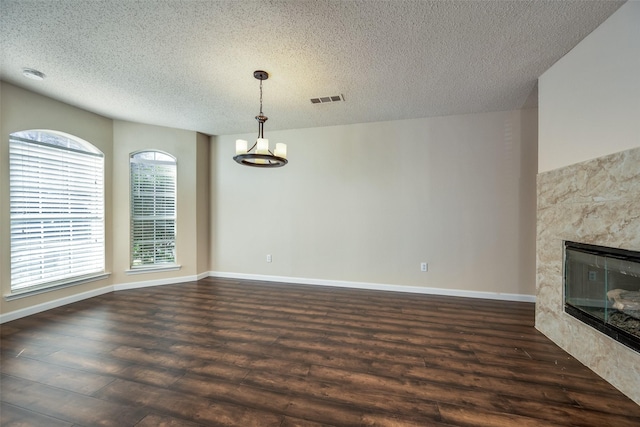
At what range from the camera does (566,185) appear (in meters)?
2.38

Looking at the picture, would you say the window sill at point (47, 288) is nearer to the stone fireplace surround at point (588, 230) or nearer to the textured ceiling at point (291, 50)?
the textured ceiling at point (291, 50)

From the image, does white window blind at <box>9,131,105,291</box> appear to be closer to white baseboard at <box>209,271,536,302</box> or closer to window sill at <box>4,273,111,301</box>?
window sill at <box>4,273,111,301</box>

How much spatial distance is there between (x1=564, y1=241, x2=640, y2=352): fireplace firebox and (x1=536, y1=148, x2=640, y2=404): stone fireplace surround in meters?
0.06

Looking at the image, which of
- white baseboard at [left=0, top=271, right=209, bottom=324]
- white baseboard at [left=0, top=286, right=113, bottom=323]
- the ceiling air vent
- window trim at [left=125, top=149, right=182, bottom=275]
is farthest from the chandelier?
white baseboard at [left=0, top=286, right=113, bottom=323]

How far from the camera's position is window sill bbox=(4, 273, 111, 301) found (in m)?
3.00

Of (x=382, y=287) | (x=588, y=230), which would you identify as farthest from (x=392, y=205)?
(x=588, y=230)

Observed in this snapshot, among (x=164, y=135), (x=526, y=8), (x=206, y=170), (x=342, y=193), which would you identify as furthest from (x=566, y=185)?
(x=164, y=135)

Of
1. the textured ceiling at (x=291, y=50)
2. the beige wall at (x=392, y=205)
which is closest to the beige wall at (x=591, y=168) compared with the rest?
the textured ceiling at (x=291, y=50)

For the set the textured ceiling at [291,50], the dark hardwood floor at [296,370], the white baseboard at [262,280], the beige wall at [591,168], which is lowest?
the dark hardwood floor at [296,370]

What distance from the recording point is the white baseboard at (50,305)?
9.73ft

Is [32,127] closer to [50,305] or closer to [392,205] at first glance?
[50,305]

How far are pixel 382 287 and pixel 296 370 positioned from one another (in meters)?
2.46

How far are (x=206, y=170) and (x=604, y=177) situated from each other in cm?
536

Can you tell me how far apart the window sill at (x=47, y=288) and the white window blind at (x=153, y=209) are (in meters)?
0.50
